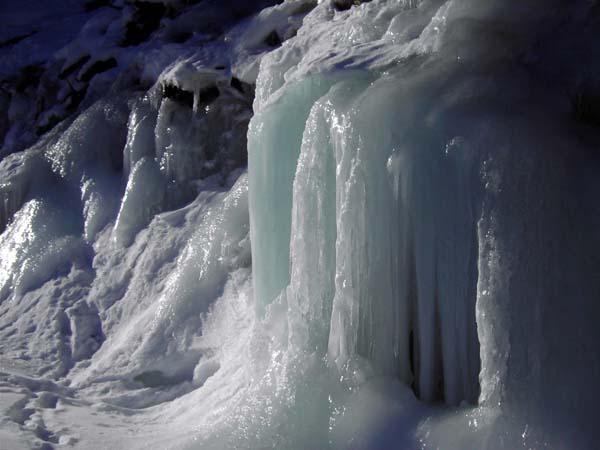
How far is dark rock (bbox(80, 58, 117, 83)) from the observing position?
29.6ft

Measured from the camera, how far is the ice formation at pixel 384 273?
128 inches

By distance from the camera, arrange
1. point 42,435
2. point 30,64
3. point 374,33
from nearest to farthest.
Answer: point 42,435, point 374,33, point 30,64

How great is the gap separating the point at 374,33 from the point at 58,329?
3.58m

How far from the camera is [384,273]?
3.65m

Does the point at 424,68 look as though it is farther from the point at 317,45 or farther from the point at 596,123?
the point at 317,45

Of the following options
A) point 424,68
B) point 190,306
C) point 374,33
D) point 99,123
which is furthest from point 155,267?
point 424,68

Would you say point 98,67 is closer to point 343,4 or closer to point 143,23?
point 143,23

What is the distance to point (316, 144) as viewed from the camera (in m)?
3.97

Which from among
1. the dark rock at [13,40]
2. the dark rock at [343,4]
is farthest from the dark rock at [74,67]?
the dark rock at [343,4]

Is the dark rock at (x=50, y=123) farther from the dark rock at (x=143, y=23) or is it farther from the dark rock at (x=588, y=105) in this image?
the dark rock at (x=588, y=105)

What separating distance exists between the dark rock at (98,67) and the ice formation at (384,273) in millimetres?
3181

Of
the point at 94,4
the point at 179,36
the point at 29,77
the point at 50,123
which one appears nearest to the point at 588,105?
the point at 179,36

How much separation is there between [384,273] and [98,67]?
622 cm

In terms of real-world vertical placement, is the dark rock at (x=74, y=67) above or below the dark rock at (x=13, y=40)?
below
